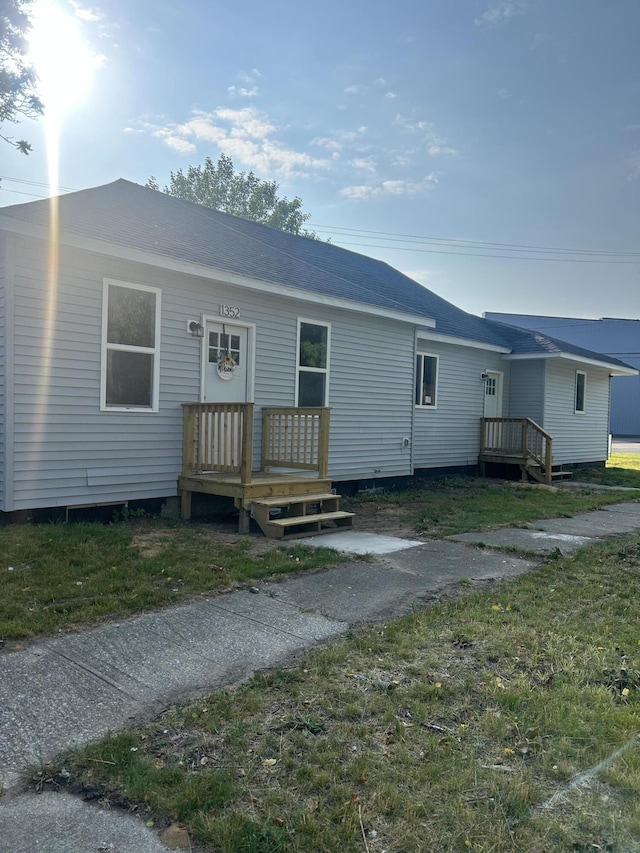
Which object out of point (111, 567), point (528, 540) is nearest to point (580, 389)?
point (528, 540)

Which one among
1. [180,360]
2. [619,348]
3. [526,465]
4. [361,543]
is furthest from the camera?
[619,348]

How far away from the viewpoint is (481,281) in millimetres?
24062

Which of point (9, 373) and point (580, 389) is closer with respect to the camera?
point (9, 373)

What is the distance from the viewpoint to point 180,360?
767 centimetres

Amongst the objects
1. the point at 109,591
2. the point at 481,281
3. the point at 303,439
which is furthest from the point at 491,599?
the point at 481,281

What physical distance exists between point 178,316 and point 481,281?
1879 centimetres

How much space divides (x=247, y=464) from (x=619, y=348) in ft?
145

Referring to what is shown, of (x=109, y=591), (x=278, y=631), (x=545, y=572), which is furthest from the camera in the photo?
(x=545, y=572)

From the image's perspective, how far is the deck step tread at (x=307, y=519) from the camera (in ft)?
22.4

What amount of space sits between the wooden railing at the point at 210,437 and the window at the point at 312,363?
1.81 m

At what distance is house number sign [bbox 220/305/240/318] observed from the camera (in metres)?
8.05

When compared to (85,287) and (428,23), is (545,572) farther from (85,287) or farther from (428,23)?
(428,23)

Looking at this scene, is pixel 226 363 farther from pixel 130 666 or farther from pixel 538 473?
pixel 538 473

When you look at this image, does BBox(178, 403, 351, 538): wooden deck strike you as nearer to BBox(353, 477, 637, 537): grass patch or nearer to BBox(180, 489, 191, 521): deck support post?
BBox(180, 489, 191, 521): deck support post
